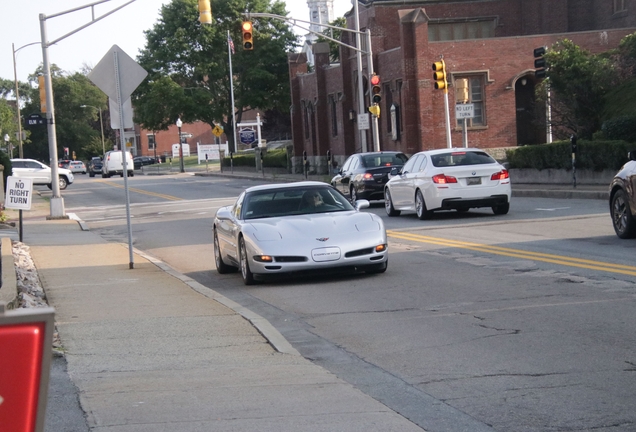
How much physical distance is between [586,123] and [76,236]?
18.8 m

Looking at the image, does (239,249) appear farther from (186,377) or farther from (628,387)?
(628,387)

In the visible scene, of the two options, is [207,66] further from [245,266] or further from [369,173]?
[245,266]

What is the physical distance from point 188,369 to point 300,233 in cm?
513

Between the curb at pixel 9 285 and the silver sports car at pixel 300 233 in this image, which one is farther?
the silver sports car at pixel 300 233

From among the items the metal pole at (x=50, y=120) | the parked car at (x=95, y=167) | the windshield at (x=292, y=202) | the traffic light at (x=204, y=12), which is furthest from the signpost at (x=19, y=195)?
the parked car at (x=95, y=167)

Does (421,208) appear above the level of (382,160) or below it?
below

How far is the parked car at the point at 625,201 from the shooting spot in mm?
14172

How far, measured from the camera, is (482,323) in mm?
8641

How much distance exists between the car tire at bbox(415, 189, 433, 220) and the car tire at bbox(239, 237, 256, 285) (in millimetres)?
9207

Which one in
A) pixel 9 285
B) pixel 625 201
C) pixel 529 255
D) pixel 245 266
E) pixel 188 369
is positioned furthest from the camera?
pixel 625 201

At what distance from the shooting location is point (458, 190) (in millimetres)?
20438

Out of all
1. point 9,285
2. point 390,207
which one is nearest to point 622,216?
point 390,207

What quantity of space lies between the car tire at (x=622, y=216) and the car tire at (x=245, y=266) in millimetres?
6003

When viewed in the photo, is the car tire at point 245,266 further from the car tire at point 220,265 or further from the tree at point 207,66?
the tree at point 207,66
